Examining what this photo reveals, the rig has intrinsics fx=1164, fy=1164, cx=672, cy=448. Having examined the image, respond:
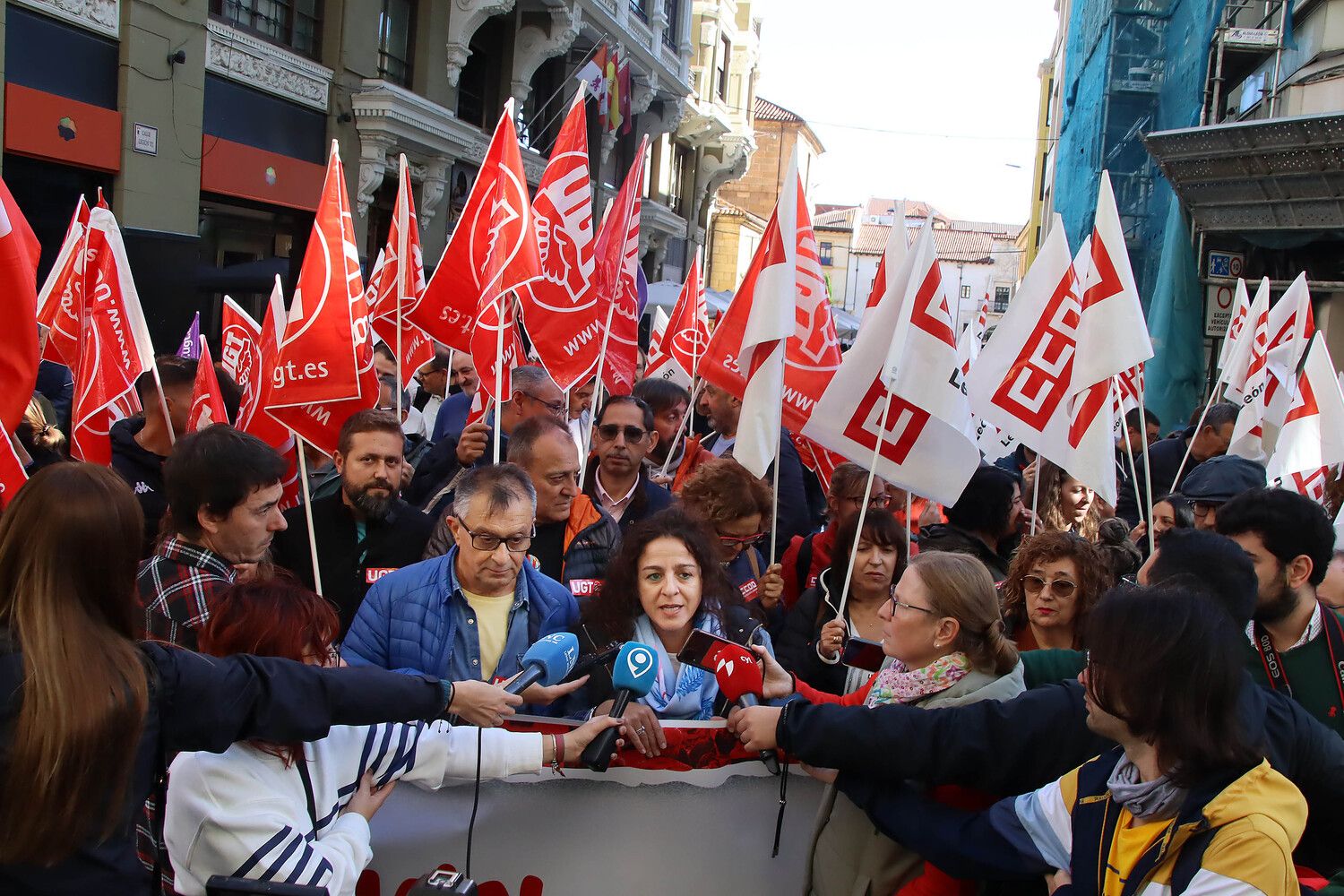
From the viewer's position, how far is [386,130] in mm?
15977

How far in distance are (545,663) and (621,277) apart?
197 inches

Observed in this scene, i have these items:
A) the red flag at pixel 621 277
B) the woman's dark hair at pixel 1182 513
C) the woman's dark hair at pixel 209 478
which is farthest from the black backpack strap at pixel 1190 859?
the red flag at pixel 621 277

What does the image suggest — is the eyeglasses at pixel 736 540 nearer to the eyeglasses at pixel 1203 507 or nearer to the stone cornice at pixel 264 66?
the eyeglasses at pixel 1203 507

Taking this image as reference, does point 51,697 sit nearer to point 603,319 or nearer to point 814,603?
point 814,603

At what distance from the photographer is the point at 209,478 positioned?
10.6ft

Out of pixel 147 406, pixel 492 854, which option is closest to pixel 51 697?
pixel 492 854

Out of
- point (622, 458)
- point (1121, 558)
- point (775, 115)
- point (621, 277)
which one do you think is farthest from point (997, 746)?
point (775, 115)

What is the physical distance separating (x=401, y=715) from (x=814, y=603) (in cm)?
227

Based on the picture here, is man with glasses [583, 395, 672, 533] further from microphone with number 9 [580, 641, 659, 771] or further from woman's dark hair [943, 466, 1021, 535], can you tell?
microphone with number 9 [580, 641, 659, 771]

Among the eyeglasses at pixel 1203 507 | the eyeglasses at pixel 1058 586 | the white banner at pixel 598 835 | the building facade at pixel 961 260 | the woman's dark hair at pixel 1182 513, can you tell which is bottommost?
the white banner at pixel 598 835

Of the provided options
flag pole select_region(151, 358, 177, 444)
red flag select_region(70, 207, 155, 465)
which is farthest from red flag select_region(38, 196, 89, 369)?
flag pole select_region(151, 358, 177, 444)

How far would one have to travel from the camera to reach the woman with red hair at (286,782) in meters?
2.19

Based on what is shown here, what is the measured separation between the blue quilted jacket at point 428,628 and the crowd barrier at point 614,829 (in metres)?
0.42

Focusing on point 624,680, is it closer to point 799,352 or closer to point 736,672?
point 736,672
